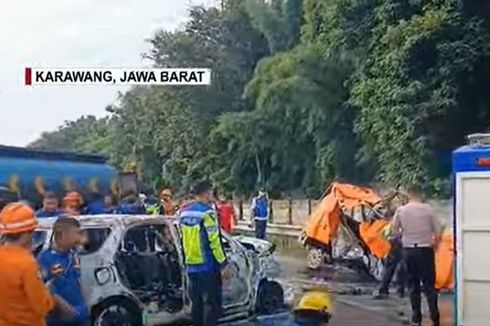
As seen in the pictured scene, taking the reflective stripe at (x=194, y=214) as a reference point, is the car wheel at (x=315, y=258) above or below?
below

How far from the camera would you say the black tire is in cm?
1125

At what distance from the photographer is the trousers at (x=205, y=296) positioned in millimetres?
10938

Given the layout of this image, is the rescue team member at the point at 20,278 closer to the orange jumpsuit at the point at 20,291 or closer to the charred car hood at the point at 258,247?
the orange jumpsuit at the point at 20,291

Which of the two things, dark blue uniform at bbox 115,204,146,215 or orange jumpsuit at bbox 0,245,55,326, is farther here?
dark blue uniform at bbox 115,204,146,215

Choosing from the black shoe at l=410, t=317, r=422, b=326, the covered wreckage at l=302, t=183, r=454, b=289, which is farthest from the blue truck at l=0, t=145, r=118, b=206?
the black shoe at l=410, t=317, r=422, b=326

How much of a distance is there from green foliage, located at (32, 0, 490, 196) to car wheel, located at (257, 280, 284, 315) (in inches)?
510

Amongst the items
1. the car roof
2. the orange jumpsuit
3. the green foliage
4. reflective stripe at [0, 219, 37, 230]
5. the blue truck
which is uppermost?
the green foliage

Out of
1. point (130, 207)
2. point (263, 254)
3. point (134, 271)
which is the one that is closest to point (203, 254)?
point (134, 271)

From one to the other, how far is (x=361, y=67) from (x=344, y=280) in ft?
47.9

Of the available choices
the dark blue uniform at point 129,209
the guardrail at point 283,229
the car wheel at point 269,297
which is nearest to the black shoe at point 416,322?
the car wheel at point 269,297

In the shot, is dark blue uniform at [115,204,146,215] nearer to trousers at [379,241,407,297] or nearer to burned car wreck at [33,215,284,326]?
burned car wreck at [33,215,284,326]

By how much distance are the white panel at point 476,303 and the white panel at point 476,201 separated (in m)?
0.58

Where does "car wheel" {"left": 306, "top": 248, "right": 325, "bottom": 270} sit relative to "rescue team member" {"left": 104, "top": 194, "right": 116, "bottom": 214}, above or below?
below

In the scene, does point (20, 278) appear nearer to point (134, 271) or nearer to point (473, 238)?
point (473, 238)
